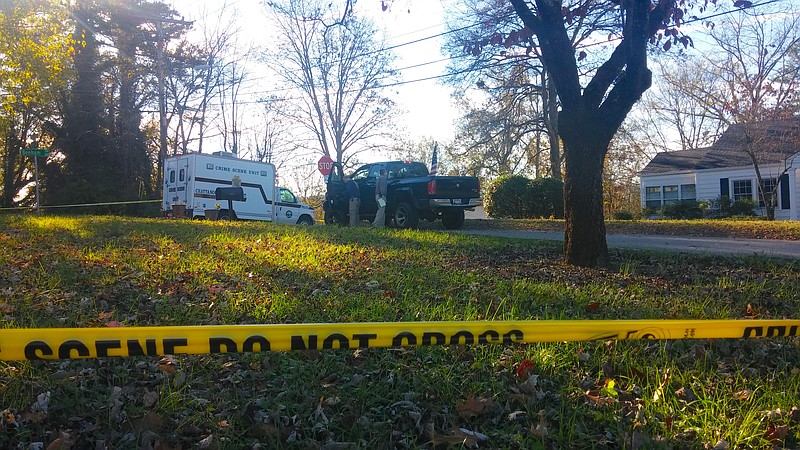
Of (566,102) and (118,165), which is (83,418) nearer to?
(566,102)

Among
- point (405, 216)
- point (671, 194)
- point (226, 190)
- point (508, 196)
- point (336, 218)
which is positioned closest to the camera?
point (405, 216)

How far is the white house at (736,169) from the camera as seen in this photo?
2077 centimetres

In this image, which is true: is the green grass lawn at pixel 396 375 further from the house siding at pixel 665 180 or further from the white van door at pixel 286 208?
the house siding at pixel 665 180

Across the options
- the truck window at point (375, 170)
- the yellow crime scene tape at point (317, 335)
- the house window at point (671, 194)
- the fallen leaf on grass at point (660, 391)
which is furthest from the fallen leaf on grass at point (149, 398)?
the house window at point (671, 194)

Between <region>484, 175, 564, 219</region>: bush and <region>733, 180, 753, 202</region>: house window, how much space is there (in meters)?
10.3

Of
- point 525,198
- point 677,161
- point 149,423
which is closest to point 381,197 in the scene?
point 525,198

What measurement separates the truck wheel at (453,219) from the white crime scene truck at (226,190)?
8.09m

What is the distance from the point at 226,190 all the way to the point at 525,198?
1158 centimetres

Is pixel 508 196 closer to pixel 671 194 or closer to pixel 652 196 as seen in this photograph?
pixel 671 194

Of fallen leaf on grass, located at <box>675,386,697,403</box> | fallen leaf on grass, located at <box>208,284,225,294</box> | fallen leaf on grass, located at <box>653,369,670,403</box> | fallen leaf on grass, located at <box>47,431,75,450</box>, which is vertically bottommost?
fallen leaf on grass, located at <box>675,386,697,403</box>

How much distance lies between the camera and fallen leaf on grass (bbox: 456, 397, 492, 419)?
2930mm

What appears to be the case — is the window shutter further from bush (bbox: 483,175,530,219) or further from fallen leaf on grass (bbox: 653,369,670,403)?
fallen leaf on grass (bbox: 653,369,670,403)

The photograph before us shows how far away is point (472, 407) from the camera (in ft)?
9.73

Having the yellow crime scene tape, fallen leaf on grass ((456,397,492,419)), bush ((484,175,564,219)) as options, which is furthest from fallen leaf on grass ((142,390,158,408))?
bush ((484,175,564,219))
